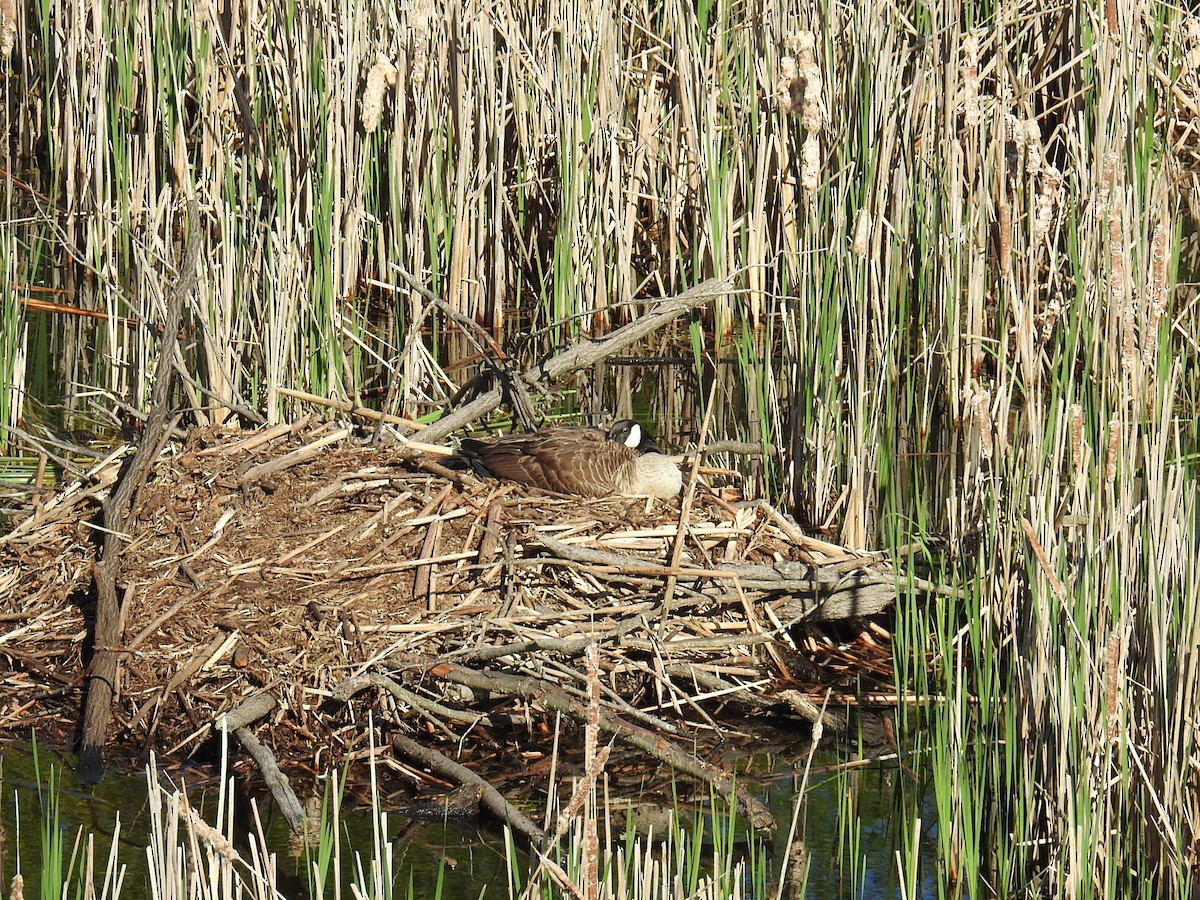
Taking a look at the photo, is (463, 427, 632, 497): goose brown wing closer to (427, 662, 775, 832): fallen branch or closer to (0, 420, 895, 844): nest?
(0, 420, 895, 844): nest

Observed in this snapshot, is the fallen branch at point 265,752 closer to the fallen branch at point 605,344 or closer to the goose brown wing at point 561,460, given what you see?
the goose brown wing at point 561,460

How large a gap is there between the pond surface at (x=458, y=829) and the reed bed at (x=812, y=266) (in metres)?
0.21

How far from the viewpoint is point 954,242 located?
17.5ft

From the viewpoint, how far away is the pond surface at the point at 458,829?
3.63 metres

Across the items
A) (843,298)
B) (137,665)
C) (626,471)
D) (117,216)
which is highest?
(117,216)

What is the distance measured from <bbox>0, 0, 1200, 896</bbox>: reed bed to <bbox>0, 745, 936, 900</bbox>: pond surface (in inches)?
8.4

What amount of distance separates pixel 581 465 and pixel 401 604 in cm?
73

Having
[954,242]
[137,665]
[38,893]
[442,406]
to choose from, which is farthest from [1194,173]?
[38,893]

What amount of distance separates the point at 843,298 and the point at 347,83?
2.27 metres

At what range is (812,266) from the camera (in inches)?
205

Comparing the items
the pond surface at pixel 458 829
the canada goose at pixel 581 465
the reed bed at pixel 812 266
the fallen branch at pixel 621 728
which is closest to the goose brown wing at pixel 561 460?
the canada goose at pixel 581 465

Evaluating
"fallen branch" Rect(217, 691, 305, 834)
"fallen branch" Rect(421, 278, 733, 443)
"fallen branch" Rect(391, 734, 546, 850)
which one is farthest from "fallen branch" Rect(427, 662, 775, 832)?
"fallen branch" Rect(421, 278, 733, 443)

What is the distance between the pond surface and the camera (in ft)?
11.9

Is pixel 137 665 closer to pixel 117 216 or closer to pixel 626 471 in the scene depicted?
pixel 626 471
